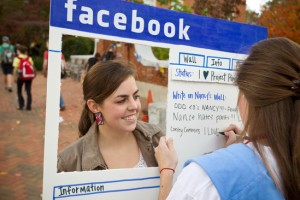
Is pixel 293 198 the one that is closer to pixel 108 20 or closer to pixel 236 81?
pixel 236 81

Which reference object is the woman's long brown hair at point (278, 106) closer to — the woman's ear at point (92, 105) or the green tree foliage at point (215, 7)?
the woman's ear at point (92, 105)

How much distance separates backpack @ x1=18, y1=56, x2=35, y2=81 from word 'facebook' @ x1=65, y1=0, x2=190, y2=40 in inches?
280

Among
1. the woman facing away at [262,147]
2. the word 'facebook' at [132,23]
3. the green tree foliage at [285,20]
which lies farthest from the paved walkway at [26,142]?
the green tree foliage at [285,20]

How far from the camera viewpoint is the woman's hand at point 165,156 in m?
1.83

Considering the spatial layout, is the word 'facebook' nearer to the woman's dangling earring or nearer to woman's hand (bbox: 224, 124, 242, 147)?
the woman's dangling earring

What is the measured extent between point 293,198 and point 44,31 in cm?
2040

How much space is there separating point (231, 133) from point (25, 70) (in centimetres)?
720

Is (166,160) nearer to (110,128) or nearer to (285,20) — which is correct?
(110,128)

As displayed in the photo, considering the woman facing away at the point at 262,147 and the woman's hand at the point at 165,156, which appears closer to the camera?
the woman facing away at the point at 262,147

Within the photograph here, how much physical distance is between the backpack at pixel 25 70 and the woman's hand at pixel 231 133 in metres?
7.07

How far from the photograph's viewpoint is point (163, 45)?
1.86 meters

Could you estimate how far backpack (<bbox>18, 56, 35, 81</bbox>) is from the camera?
834 centimetres

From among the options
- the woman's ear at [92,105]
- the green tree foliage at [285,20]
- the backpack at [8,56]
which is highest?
the green tree foliage at [285,20]

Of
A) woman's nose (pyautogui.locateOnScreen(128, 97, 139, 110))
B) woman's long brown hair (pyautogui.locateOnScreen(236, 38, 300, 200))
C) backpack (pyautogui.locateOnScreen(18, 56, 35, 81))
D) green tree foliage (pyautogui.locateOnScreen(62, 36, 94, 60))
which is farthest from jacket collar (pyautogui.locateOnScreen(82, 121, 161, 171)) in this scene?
A: green tree foliage (pyautogui.locateOnScreen(62, 36, 94, 60))
